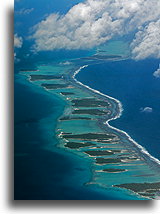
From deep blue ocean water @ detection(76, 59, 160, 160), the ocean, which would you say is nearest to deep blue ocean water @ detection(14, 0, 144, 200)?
the ocean

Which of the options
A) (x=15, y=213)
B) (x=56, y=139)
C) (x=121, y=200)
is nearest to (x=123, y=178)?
(x=121, y=200)

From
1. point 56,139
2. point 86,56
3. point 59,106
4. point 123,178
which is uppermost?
point 86,56

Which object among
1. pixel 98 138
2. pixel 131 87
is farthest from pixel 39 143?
pixel 131 87

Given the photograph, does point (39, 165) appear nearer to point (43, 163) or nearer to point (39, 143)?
point (43, 163)

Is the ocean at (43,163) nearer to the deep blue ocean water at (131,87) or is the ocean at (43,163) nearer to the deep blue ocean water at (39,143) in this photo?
the deep blue ocean water at (39,143)

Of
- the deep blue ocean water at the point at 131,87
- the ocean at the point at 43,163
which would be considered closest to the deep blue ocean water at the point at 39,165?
the ocean at the point at 43,163

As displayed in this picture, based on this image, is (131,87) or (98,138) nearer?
(98,138)

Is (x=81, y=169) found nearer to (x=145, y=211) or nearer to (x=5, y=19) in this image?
(x=145, y=211)
